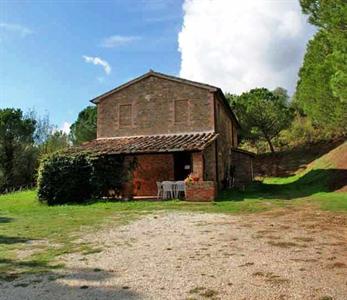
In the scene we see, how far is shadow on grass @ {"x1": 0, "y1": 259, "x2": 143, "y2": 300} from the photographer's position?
18.0 feet

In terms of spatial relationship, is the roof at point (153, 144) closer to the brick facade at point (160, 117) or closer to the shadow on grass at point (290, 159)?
the brick facade at point (160, 117)

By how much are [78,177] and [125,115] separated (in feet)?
19.4

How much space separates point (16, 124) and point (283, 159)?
2814cm

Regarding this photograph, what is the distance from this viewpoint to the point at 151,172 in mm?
24516

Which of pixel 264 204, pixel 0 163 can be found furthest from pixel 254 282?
pixel 0 163

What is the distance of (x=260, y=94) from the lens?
47062mm

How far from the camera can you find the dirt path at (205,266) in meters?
5.51

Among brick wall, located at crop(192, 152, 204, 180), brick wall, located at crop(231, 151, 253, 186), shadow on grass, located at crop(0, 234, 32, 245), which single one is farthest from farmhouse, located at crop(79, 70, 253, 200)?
shadow on grass, located at crop(0, 234, 32, 245)

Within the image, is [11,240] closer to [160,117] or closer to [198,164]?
[198,164]

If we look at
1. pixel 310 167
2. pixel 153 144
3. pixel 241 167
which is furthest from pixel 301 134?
pixel 153 144

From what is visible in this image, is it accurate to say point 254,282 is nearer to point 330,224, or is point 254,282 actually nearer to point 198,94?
point 330,224

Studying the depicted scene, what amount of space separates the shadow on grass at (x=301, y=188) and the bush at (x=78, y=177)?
563 centimetres

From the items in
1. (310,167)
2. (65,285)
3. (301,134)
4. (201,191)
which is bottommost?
(65,285)

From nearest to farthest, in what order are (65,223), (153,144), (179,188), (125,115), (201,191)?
(65,223)
(201,191)
(179,188)
(153,144)
(125,115)
